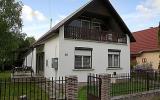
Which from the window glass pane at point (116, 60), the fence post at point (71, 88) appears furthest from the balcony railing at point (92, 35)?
the fence post at point (71, 88)

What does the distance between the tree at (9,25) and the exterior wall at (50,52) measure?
272 centimetres

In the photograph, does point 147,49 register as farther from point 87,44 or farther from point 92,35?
point 87,44

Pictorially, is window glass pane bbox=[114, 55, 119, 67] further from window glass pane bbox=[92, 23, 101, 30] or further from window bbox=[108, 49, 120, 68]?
window glass pane bbox=[92, 23, 101, 30]

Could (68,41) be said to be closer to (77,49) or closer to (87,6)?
(77,49)

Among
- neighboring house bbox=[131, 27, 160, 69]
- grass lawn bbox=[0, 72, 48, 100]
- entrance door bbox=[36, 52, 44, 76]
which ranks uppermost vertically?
neighboring house bbox=[131, 27, 160, 69]

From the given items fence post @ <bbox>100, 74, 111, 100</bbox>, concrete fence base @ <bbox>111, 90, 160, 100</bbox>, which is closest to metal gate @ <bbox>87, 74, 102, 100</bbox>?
fence post @ <bbox>100, 74, 111, 100</bbox>

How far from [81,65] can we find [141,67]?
31.4ft

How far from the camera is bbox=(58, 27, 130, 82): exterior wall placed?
19312 millimetres

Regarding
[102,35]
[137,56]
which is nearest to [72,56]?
[102,35]

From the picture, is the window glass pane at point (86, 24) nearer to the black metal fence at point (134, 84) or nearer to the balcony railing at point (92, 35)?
the balcony railing at point (92, 35)

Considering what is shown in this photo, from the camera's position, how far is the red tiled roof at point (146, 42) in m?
29.2

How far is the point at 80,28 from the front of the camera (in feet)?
67.1

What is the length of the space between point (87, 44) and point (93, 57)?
1.19 m

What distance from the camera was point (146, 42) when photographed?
1209 inches
